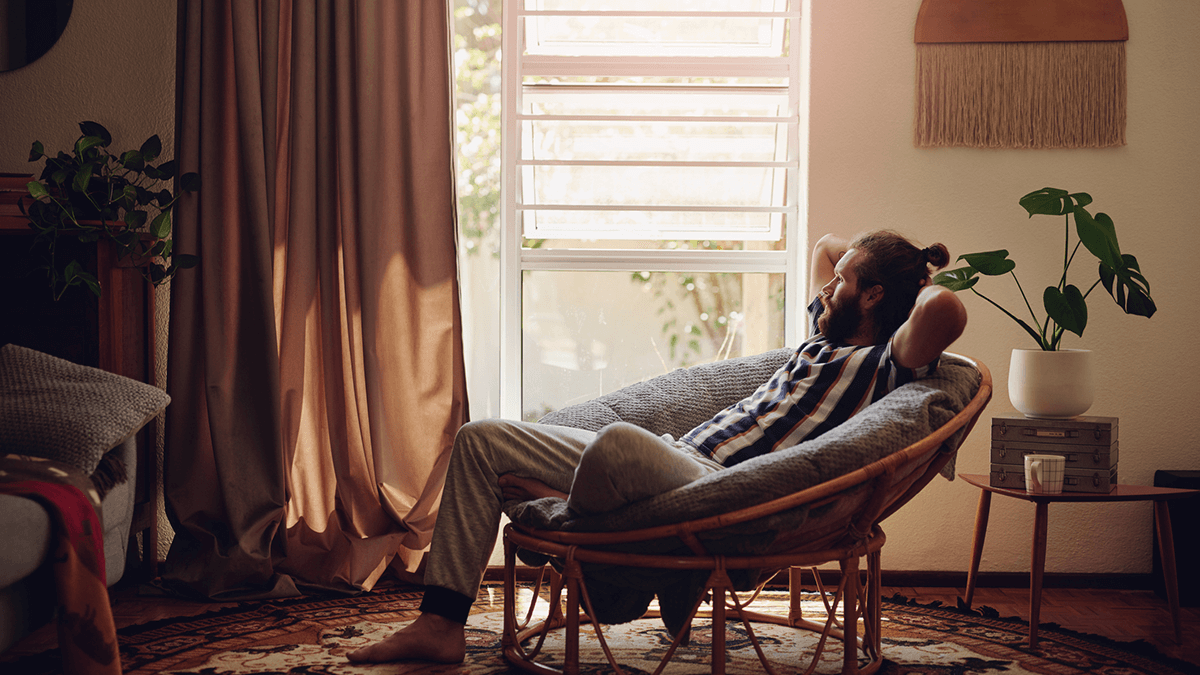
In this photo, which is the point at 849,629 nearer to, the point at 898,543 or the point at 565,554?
the point at 565,554

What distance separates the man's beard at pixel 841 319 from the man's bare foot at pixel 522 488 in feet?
2.37

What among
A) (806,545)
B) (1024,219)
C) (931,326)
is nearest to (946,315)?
(931,326)

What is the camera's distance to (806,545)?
157 cm

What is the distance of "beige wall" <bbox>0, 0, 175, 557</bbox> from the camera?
101 inches

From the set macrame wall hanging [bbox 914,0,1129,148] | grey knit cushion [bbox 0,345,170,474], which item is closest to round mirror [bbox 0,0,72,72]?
grey knit cushion [bbox 0,345,170,474]

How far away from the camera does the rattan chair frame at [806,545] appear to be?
147cm

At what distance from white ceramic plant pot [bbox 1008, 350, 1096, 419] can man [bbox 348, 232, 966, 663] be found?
1.60ft

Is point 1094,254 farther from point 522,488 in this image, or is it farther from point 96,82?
point 96,82

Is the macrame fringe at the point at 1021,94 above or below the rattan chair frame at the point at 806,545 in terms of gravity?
above

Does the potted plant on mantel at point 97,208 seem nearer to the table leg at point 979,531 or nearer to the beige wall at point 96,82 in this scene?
the beige wall at point 96,82

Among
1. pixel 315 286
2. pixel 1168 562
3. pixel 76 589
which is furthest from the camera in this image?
pixel 315 286

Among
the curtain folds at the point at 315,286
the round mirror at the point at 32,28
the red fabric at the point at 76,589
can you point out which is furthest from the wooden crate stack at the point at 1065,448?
the round mirror at the point at 32,28

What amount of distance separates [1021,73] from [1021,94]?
62 millimetres

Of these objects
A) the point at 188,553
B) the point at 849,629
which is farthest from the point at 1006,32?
the point at 188,553
